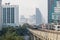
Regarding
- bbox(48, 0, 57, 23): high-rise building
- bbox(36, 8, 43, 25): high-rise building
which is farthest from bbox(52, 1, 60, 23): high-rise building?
bbox(36, 8, 43, 25): high-rise building

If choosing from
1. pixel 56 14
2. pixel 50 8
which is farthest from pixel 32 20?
pixel 56 14

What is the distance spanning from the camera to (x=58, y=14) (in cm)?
8375

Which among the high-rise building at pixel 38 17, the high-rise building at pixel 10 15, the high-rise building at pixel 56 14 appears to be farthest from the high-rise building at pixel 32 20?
the high-rise building at pixel 10 15

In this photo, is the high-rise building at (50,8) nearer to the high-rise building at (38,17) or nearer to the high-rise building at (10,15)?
the high-rise building at (38,17)

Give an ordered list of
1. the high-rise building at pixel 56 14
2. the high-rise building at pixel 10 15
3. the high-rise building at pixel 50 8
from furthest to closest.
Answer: the high-rise building at pixel 50 8
the high-rise building at pixel 10 15
the high-rise building at pixel 56 14

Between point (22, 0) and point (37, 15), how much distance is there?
34.6 ft

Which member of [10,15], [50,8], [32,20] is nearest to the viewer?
[10,15]

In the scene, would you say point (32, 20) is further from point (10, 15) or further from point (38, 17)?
point (10, 15)

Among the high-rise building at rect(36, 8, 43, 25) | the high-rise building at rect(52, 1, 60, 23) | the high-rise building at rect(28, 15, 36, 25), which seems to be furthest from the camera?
the high-rise building at rect(36, 8, 43, 25)

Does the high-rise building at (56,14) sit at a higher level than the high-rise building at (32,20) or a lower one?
higher

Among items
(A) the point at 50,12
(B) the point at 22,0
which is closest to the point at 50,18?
(A) the point at 50,12

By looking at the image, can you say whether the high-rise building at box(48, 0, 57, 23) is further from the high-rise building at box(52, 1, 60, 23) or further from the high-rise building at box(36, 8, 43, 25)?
the high-rise building at box(36, 8, 43, 25)

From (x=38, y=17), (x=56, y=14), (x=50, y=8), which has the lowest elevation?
(x=38, y=17)

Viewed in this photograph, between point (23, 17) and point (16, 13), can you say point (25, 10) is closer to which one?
point (23, 17)
